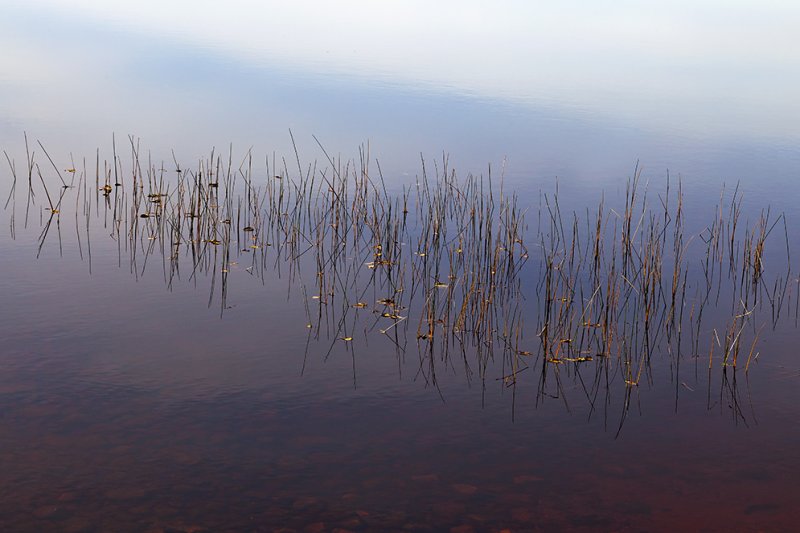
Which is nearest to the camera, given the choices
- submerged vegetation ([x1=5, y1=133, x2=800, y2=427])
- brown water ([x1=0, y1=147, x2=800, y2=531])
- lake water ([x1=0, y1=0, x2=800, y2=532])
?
brown water ([x1=0, y1=147, x2=800, y2=531])

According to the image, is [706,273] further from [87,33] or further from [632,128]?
[87,33]

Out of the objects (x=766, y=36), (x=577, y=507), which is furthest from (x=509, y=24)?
(x=577, y=507)

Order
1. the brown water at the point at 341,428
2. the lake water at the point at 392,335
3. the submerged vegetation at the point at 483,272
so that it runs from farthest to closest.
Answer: the submerged vegetation at the point at 483,272 < the lake water at the point at 392,335 < the brown water at the point at 341,428

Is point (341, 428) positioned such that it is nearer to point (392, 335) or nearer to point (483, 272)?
point (392, 335)

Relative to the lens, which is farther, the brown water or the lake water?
the lake water

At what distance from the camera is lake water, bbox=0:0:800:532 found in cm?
353

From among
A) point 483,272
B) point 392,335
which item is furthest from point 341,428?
point 483,272

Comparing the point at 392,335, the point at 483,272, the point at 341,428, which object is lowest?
the point at 341,428

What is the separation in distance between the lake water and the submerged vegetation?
0.03m

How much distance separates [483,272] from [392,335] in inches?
45.1

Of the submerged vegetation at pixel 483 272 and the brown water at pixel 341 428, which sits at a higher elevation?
the submerged vegetation at pixel 483 272

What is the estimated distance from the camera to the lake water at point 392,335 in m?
3.53

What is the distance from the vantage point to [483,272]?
6121 mm

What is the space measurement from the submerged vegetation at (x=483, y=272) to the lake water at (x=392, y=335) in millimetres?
28
